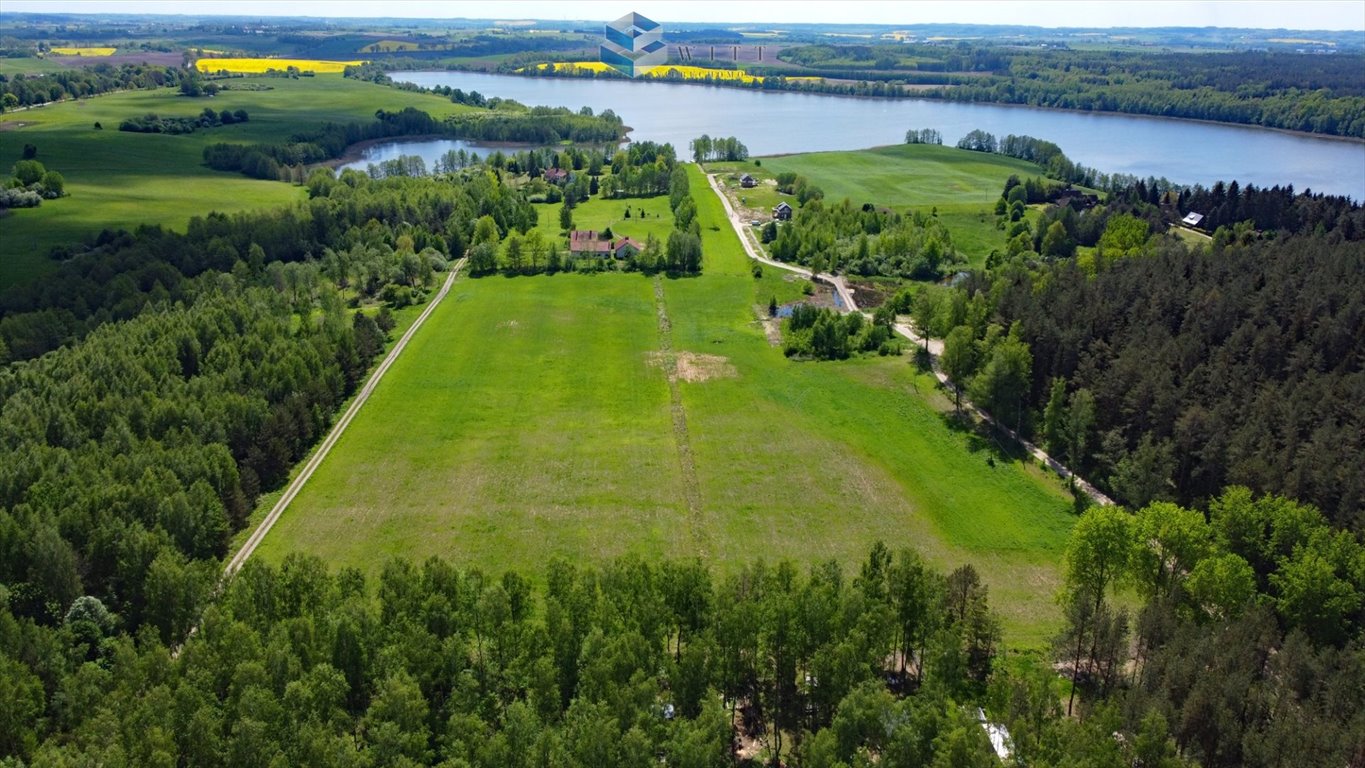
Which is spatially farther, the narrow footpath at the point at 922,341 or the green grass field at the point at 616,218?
the green grass field at the point at 616,218

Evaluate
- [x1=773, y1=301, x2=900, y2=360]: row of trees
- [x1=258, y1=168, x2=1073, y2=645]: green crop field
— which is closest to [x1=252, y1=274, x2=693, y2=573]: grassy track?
[x1=258, y1=168, x2=1073, y2=645]: green crop field

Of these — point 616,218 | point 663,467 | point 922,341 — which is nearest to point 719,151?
point 616,218

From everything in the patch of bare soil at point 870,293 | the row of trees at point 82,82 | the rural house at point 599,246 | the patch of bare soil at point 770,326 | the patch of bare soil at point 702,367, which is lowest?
the patch of bare soil at point 702,367

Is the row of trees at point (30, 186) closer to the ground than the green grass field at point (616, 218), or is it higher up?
higher up

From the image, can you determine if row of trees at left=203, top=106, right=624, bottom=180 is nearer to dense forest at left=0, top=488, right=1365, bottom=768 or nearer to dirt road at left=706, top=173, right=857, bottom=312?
dirt road at left=706, top=173, right=857, bottom=312

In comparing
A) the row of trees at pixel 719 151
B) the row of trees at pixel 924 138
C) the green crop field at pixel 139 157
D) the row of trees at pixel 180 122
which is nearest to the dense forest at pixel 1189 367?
the green crop field at pixel 139 157

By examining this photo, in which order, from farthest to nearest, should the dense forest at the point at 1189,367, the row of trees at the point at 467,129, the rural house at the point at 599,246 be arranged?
the row of trees at the point at 467,129 < the rural house at the point at 599,246 < the dense forest at the point at 1189,367

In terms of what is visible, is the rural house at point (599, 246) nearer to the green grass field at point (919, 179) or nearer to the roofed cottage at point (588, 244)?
the roofed cottage at point (588, 244)
